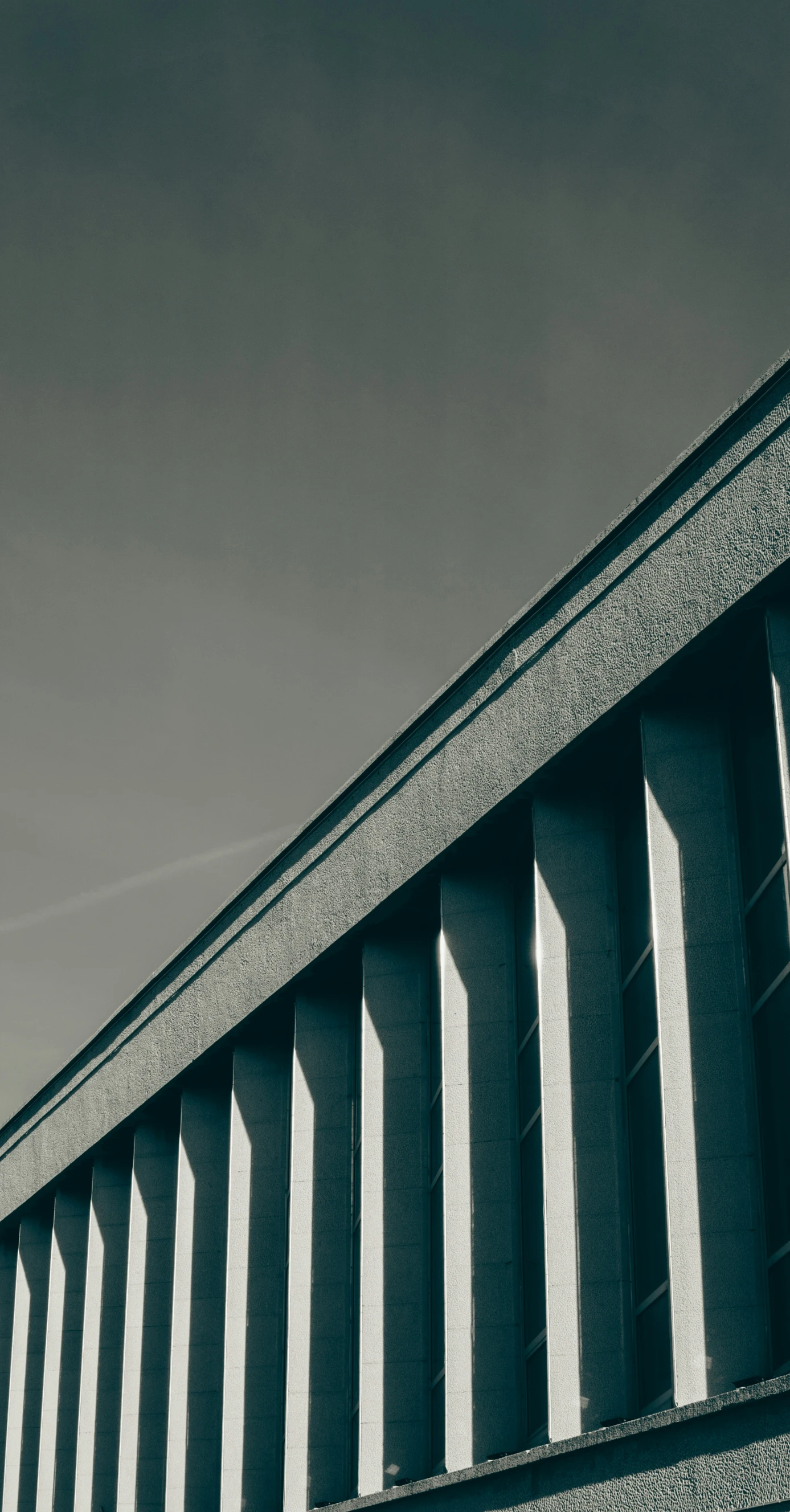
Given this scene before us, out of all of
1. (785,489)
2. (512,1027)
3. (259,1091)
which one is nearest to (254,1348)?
(259,1091)

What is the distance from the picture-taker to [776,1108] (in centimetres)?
1459

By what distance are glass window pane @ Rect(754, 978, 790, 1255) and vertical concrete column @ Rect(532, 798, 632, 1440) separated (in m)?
2.20

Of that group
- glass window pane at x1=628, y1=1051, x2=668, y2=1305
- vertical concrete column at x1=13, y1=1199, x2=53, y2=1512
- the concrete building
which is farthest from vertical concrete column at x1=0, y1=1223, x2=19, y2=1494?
glass window pane at x1=628, y1=1051, x2=668, y2=1305

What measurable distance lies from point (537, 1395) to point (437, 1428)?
230 cm

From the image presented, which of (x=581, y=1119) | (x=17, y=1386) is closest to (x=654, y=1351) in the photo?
(x=581, y=1119)

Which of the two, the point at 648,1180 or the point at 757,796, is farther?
the point at 648,1180

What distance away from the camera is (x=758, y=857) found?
50.6 feet

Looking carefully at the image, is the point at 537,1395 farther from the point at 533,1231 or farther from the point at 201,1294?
the point at 201,1294

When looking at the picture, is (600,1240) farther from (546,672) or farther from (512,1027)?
(546,672)

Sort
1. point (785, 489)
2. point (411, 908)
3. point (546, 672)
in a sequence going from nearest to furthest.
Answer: point (785, 489), point (546, 672), point (411, 908)

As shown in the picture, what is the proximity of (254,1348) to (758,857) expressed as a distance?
11866 mm

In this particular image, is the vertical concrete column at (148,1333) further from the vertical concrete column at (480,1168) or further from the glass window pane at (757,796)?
the glass window pane at (757,796)

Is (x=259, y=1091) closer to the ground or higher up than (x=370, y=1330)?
higher up

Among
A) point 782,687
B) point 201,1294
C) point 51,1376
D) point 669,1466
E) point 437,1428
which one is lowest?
point 669,1466
